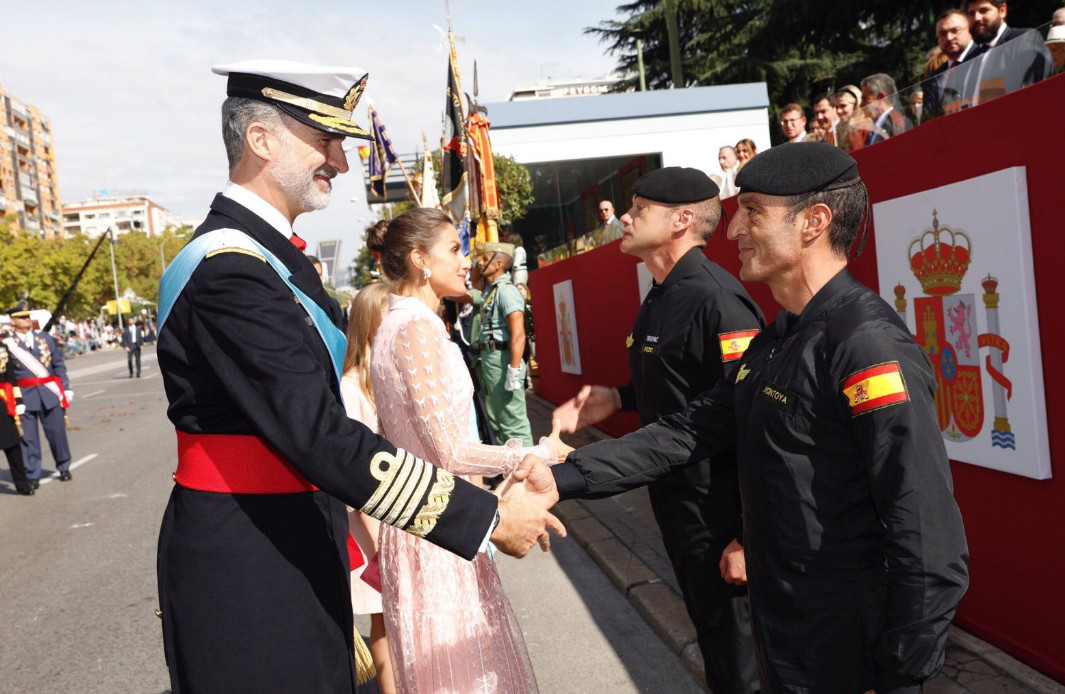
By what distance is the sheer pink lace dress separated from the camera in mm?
2521

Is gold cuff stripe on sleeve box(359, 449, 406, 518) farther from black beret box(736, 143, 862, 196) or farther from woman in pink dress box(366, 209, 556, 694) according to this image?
black beret box(736, 143, 862, 196)

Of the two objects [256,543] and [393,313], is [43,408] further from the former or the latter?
[256,543]

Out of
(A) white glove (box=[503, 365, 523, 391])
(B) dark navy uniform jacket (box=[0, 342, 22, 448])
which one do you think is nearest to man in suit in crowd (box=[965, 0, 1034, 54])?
(A) white glove (box=[503, 365, 523, 391])

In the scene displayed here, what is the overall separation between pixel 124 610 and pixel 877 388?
5.39 meters

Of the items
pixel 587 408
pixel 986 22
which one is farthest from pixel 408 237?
pixel 986 22

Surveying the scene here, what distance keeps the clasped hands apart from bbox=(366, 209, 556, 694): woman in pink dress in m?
0.19

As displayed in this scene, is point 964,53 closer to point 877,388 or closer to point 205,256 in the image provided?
point 877,388

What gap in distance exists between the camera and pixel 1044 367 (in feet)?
10.1

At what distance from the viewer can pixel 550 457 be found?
280cm

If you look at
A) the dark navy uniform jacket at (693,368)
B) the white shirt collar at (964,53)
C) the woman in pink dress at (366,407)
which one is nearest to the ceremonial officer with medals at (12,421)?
the woman in pink dress at (366,407)

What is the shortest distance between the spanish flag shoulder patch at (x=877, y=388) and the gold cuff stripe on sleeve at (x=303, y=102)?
56.0 inches

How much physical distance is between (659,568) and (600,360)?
4551mm

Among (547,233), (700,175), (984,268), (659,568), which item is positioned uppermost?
(547,233)

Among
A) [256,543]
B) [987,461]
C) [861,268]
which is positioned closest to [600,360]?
[861,268]
